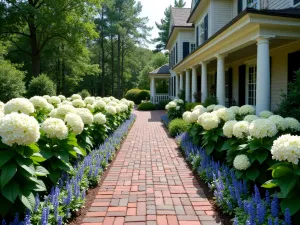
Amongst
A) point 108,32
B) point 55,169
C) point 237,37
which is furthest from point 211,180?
point 108,32

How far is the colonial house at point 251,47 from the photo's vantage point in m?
6.47

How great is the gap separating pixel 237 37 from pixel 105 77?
126 ft

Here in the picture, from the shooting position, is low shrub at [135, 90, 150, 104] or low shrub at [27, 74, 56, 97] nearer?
low shrub at [27, 74, 56, 97]

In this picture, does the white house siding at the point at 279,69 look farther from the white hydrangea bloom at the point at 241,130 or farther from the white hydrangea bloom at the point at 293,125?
the white hydrangea bloom at the point at 241,130

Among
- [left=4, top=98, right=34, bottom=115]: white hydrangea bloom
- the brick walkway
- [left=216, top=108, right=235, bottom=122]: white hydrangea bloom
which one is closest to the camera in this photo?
the brick walkway

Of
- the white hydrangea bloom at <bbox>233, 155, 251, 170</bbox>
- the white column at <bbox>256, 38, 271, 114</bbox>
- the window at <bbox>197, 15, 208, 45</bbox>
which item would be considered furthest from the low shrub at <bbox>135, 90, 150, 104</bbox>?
the white hydrangea bloom at <bbox>233, 155, 251, 170</bbox>

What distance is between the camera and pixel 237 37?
24.9 ft

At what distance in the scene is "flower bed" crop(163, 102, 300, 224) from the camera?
280cm

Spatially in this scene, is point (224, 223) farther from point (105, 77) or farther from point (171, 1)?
point (171, 1)

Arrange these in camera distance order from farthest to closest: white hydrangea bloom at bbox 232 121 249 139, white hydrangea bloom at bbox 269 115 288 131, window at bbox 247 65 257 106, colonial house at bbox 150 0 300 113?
1. window at bbox 247 65 257 106
2. colonial house at bbox 150 0 300 113
3. white hydrangea bloom at bbox 232 121 249 139
4. white hydrangea bloom at bbox 269 115 288 131

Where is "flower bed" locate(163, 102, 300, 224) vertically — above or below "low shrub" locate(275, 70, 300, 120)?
below

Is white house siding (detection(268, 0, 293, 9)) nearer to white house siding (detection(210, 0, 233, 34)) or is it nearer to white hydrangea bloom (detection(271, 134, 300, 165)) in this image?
white house siding (detection(210, 0, 233, 34))

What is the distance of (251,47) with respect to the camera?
9164 millimetres

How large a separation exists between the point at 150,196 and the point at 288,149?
2.18m
